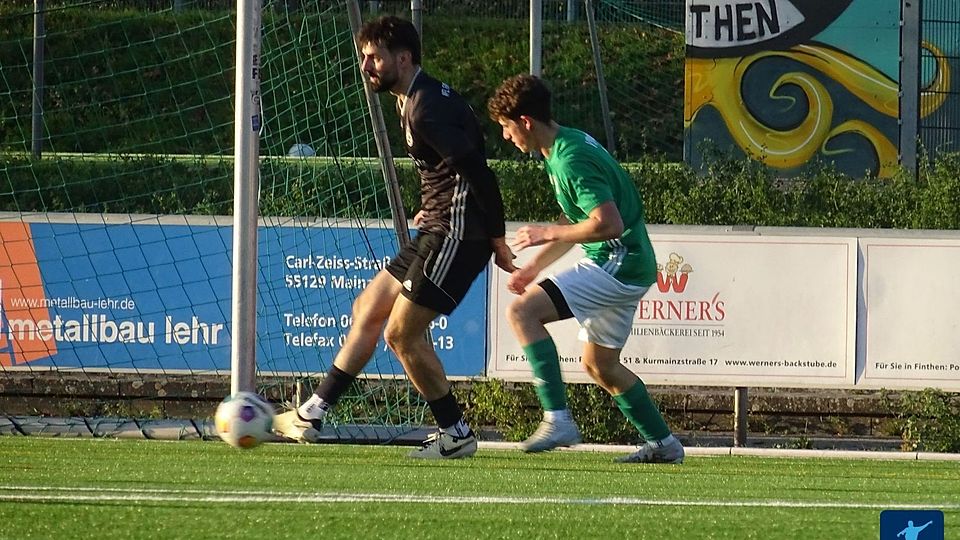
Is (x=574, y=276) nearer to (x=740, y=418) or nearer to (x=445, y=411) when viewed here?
(x=445, y=411)

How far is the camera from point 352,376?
26.1 ft

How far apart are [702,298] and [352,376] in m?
3.37

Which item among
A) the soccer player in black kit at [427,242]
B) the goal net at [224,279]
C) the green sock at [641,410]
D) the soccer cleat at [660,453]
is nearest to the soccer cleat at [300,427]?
the soccer player in black kit at [427,242]

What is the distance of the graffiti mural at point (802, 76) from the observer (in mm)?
19734

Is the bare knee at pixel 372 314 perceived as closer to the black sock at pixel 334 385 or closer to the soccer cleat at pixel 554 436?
the black sock at pixel 334 385

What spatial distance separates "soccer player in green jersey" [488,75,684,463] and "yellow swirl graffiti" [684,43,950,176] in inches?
474

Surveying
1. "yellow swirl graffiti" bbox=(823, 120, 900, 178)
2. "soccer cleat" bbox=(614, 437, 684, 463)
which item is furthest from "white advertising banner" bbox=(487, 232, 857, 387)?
"yellow swirl graffiti" bbox=(823, 120, 900, 178)

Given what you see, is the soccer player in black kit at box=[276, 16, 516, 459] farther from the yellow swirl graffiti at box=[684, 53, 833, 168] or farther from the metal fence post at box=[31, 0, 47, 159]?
the yellow swirl graffiti at box=[684, 53, 833, 168]

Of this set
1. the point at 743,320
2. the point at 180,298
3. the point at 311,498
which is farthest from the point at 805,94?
the point at 311,498

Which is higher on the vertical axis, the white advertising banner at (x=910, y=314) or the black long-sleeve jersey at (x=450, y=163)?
the black long-sleeve jersey at (x=450, y=163)

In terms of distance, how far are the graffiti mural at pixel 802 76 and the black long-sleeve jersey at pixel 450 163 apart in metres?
12.2

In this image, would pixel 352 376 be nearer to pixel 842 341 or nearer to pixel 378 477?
pixel 378 477

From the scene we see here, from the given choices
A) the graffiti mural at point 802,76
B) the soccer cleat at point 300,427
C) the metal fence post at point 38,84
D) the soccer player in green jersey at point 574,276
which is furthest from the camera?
the graffiti mural at point 802,76

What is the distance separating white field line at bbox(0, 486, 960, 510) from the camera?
19.8 ft
